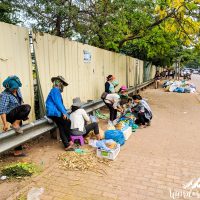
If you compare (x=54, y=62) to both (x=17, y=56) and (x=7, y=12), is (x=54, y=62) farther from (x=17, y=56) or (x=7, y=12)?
(x=7, y=12)

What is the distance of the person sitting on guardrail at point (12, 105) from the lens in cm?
470

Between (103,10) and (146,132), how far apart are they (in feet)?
15.7

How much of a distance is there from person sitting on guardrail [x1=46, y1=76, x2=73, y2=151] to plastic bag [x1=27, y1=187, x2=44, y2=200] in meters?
1.79

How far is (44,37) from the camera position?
6.36m

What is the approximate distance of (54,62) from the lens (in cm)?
678

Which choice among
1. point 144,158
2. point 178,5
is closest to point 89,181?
point 144,158

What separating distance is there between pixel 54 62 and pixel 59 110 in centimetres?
171

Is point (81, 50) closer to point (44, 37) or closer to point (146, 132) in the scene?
point (44, 37)

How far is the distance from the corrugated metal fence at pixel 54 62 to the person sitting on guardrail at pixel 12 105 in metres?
0.40

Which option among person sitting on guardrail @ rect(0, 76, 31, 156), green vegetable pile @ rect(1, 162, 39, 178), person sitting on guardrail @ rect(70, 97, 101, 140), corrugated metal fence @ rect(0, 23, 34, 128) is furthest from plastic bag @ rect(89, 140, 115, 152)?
person sitting on guardrail @ rect(0, 76, 31, 156)

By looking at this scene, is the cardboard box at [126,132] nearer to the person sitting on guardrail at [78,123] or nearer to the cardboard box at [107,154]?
the person sitting on guardrail at [78,123]

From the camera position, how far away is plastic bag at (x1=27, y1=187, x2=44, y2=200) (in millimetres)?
3722

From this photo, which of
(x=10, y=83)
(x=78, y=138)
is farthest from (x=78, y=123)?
(x=10, y=83)

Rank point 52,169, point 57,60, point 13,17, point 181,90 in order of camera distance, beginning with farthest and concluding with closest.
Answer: point 181,90, point 13,17, point 57,60, point 52,169
